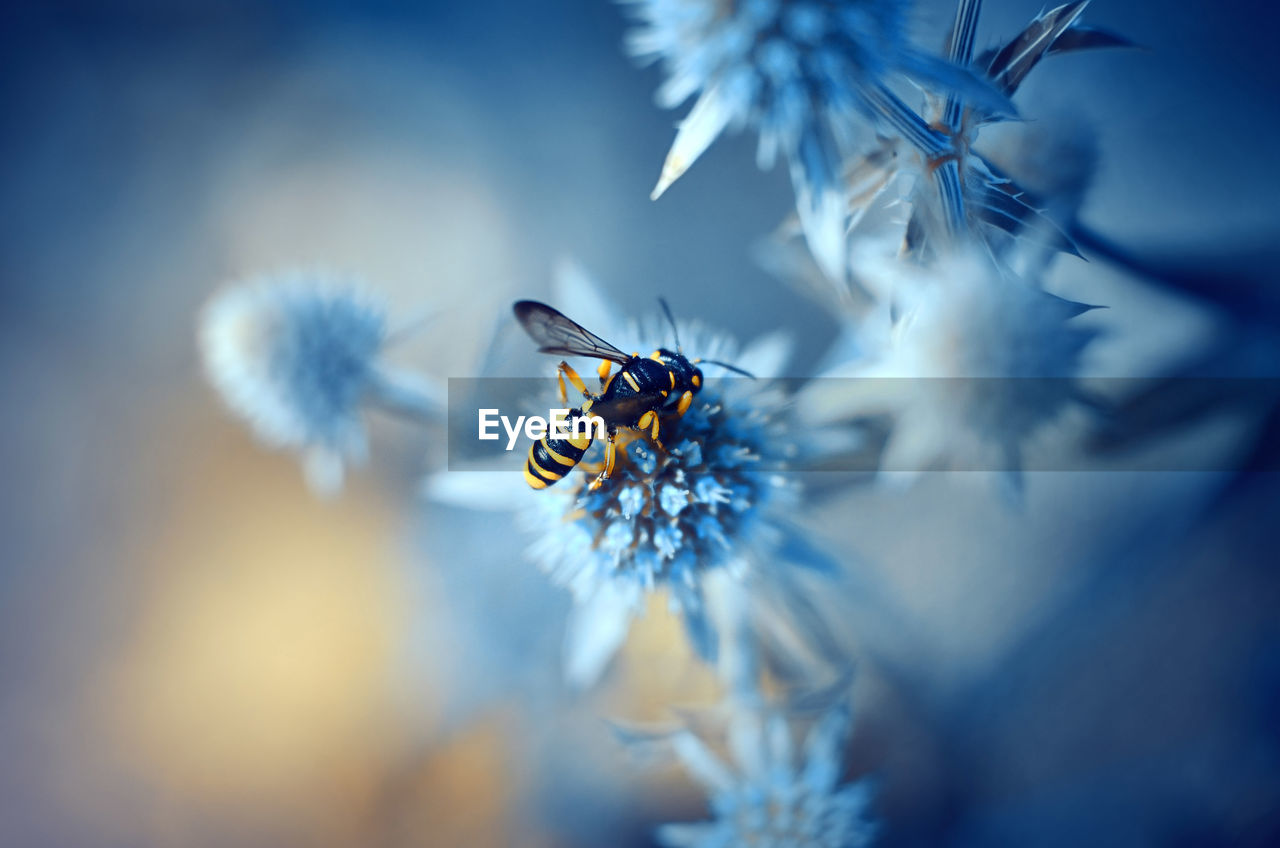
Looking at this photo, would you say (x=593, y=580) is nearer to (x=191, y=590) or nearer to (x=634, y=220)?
(x=634, y=220)

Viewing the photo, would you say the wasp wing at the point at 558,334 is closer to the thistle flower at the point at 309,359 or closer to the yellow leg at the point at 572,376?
the yellow leg at the point at 572,376

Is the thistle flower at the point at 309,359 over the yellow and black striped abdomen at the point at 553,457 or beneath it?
over

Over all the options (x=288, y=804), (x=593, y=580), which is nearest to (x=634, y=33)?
(x=593, y=580)

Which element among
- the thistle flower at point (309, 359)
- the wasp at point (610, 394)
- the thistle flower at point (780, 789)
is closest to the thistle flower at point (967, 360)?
the wasp at point (610, 394)

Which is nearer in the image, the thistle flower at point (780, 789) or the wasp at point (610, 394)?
the wasp at point (610, 394)

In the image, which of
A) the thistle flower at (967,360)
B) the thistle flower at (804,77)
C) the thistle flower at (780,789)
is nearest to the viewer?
the thistle flower at (804,77)

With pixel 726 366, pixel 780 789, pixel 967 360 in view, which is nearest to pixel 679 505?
pixel 726 366
